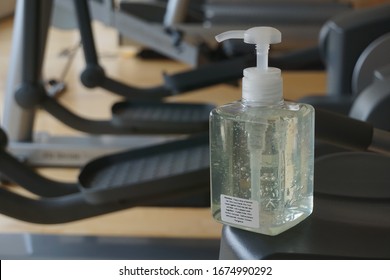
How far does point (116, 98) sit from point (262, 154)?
7.35 ft

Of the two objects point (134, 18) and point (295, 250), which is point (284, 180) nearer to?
point (295, 250)

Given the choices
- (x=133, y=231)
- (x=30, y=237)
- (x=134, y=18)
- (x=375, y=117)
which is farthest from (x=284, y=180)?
(x=134, y=18)

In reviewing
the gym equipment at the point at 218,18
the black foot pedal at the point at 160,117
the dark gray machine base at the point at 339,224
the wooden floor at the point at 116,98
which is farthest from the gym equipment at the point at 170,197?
the gym equipment at the point at 218,18

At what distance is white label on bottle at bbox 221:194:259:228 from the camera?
0.58 meters

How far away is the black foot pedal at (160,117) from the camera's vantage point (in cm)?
174

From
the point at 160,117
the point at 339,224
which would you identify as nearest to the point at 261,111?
the point at 339,224

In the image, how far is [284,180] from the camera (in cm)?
59

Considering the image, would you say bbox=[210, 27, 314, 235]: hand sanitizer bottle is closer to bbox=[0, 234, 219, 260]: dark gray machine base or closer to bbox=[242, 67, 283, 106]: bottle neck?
bbox=[242, 67, 283, 106]: bottle neck

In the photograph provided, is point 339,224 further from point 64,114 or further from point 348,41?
point 64,114

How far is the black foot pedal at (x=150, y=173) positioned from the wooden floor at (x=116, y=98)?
24 cm

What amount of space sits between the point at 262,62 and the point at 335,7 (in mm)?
2381

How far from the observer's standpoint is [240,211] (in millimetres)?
583

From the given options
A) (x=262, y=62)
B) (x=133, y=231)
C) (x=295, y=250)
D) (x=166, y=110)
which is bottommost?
(x=133, y=231)

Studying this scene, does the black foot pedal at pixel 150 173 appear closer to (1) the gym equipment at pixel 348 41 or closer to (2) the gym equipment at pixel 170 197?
(2) the gym equipment at pixel 170 197
